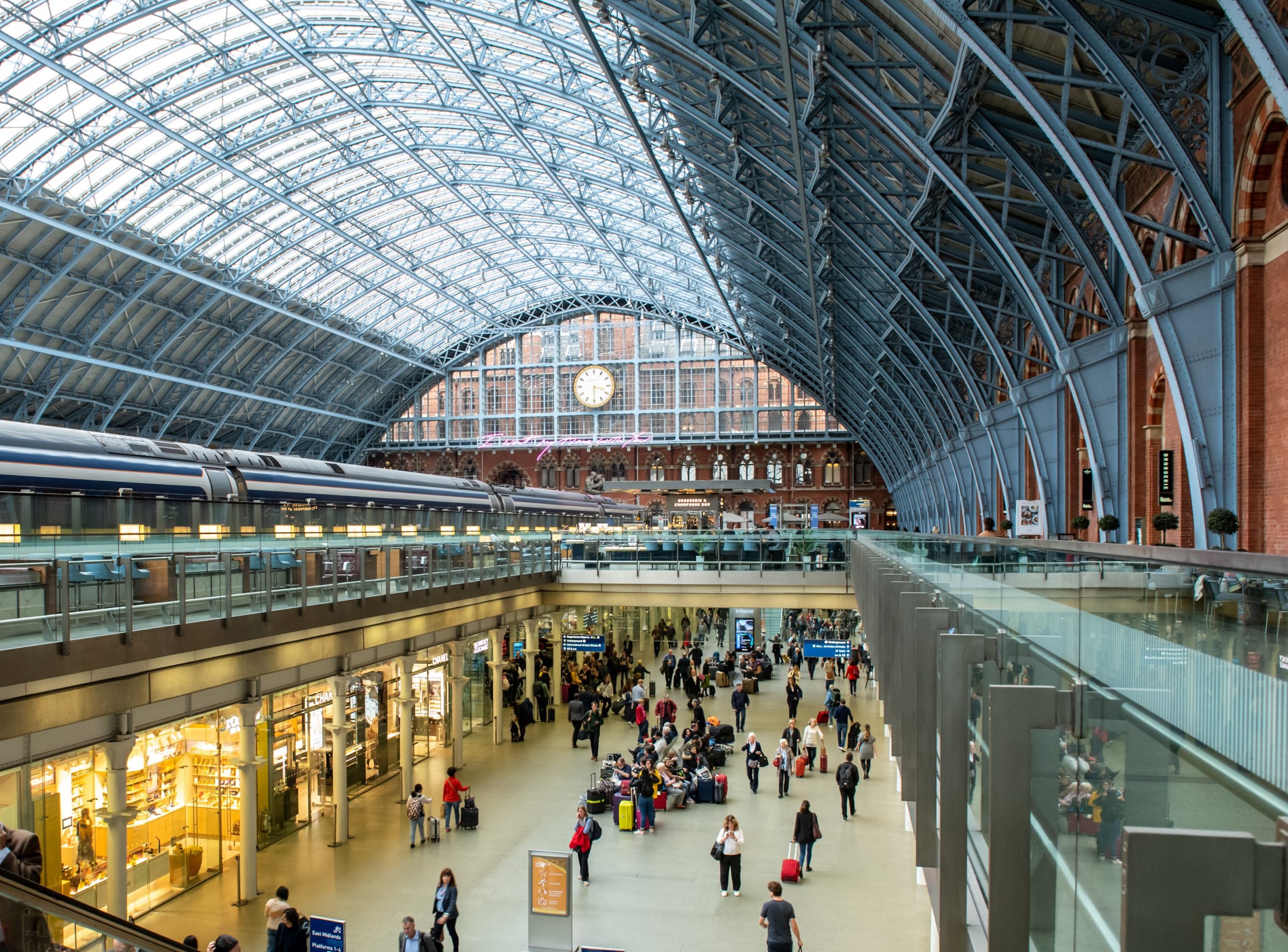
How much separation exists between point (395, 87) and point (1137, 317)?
35.1 metres

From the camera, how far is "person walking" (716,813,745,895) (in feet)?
50.9

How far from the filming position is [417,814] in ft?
60.8

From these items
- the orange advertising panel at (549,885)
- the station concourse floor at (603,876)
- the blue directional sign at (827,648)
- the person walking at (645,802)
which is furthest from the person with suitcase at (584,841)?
the blue directional sign at (827,648)

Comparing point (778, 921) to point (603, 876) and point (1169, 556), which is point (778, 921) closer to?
point (603, 876)

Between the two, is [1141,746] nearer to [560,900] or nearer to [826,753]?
[560,900]

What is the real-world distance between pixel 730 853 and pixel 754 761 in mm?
6635

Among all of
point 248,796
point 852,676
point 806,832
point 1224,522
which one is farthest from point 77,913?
point 852,676

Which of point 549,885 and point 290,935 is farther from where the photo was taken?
point 549,885

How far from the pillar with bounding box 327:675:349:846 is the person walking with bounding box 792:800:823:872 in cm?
883

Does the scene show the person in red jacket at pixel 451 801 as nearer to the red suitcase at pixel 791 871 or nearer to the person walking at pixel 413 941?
the red suitcase at pixel 791 871

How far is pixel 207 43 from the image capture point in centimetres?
3728

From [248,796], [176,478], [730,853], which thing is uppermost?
[176,478]

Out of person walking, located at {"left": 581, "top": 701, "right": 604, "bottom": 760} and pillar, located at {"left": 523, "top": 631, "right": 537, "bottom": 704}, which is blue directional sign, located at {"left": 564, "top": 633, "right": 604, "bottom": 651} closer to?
pillar, located at {"left": 523, "top": 631, "right": 537, "bottom": 704}

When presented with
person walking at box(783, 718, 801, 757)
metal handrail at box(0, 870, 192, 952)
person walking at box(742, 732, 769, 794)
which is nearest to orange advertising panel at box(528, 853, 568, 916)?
metal handrail at box(0, 870, 192, 952)
